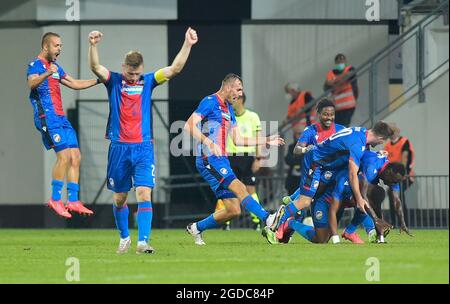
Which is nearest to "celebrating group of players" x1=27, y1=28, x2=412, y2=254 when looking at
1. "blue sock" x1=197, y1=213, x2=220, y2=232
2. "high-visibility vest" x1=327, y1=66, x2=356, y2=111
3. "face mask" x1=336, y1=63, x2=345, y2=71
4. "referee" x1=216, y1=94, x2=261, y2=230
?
"blue sock" x1=197, y1=213, x2=220, y2=232

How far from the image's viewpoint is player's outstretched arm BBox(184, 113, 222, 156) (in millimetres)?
16844

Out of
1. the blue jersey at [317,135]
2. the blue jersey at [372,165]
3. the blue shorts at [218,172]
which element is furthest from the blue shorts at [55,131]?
the blue jersey at [372,165]

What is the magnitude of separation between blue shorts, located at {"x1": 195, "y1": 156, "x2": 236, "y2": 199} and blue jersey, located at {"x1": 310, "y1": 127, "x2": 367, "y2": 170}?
4.67 ft

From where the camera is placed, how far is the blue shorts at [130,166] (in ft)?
50.8

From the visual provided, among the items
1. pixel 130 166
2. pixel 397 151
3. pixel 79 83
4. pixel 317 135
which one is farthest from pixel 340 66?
pixel 130 166

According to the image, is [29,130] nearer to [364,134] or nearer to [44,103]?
[44,103]

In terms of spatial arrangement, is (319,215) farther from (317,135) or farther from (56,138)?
(56,138)

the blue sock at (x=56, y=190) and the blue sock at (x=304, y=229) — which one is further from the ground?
the blue sock at (x=56, y=190)

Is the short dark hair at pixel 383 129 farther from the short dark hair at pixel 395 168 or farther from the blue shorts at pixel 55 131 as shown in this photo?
the blue shorts at pixel 55 131

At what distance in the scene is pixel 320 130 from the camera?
18875 millimetres

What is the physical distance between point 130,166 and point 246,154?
8.21 meters

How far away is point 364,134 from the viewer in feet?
58.0

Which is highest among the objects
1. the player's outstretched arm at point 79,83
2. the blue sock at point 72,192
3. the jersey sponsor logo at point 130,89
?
the player's outstretched arm at point 79,83

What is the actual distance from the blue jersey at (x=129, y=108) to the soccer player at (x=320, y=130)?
135 inches
